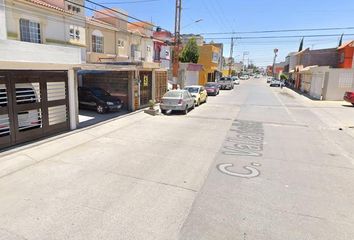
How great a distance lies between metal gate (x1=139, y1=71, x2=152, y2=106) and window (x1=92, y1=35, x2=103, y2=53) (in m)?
7.59

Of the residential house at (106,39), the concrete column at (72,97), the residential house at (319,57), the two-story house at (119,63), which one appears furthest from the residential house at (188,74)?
the concrete column at (72,97)

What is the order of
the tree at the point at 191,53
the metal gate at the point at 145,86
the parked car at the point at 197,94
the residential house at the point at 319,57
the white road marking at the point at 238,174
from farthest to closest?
1. the tree at the point at 191,53
2. the residential house at the point at 319,57
3. the parked car at the point at 197,94
4. the metal gate at the point at 145,86
5. the white road marking at the point at 238,174

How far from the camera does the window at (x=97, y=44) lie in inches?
915

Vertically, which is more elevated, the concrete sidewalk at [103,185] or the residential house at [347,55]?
the residential house at [347,55]

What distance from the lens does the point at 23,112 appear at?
29.3 ft

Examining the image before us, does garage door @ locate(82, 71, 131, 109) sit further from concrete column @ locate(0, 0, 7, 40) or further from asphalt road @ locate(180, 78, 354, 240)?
asphalt road @ locate(180, 78, 354, 240)

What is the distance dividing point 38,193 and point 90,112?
35.5 ft

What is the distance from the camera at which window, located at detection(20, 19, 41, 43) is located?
55.5 feet

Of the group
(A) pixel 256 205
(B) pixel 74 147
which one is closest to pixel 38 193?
(B) pixel 74 147

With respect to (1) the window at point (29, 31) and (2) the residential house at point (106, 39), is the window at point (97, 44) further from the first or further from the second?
(1) the window at point (29, 31)

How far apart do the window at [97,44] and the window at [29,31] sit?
572cm

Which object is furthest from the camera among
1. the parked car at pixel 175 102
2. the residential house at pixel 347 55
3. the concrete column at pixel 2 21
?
the residential house at pixel 347 55

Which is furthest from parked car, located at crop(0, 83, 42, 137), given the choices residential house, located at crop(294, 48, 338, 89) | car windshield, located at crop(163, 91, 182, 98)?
residential house, located at crop(294, 48, 338, 89)

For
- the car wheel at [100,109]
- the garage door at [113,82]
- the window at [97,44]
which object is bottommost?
the car wheel at [100,109]
